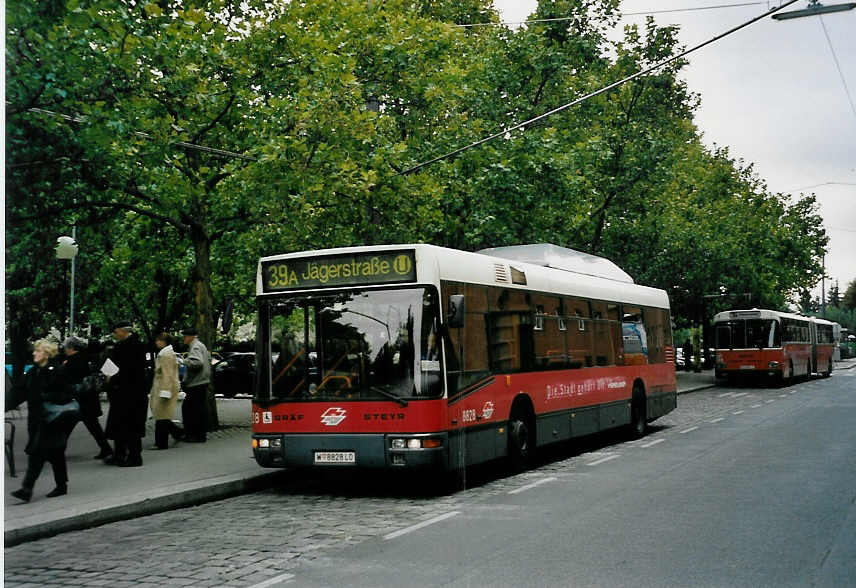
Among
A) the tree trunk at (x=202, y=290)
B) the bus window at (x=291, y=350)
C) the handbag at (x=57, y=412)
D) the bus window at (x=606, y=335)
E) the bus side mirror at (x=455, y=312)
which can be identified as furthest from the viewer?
the tree trunk at (x=202, y=290)

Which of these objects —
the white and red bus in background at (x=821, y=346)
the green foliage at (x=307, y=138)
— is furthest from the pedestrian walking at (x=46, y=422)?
the white and red bus in background at (x=821, y=346)

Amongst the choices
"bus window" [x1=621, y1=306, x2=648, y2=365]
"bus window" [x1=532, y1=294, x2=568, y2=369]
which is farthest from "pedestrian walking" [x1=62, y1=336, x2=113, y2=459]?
"bus window" [x1=621, y1=306, x2=648, y2=365]

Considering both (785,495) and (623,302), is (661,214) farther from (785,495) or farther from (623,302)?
(785,495)

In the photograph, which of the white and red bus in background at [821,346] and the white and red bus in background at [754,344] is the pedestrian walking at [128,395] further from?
the white and red bus in background at [821,346]

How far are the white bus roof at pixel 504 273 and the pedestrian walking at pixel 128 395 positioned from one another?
282 cm

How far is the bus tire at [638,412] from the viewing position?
59.7 feet

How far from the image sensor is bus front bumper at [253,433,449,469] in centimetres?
1075

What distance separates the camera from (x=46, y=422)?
10445 millimetres

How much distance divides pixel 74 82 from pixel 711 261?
3049 cm

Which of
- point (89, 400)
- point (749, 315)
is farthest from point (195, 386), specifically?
point (749, 315)

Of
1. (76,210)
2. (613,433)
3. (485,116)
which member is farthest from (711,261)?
(76,210)

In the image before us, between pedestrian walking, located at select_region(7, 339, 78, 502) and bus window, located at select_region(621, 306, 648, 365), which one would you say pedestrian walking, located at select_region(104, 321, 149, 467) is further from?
bus window, located at select_region(621, 306, 648, 365)

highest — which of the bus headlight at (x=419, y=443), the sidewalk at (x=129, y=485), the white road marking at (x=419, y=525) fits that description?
the bus headlight at (x=419, y=443)

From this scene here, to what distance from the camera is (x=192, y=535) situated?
29.2 feet
